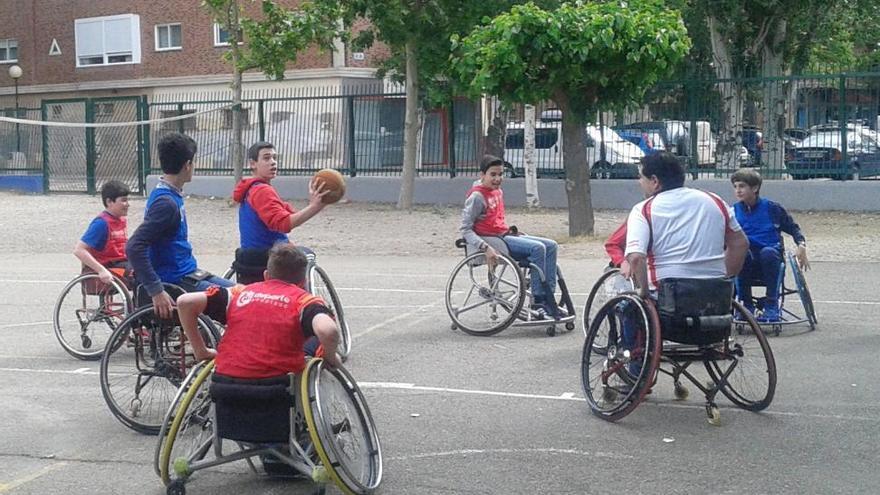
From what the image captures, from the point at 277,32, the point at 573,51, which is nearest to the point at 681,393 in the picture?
the point at 573,51

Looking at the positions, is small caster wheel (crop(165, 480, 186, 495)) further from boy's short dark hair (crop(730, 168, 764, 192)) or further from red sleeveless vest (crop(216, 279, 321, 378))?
boy's short dark hair (crop(730, 168, 764, 192))

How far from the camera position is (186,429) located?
6.23m

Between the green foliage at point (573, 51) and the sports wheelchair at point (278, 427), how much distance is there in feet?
38.3

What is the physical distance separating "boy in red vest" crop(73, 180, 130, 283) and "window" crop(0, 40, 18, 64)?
127ft

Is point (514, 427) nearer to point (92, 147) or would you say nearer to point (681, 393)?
point (681, 393)

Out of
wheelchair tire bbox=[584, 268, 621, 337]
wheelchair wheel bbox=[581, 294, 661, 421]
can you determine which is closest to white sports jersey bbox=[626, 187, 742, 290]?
wheelchair wheel bbox=[581, 294, 661, 421]

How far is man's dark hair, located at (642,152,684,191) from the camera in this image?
25.4ft

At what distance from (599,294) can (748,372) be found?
6.43 ft

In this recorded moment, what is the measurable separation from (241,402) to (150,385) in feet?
7.10

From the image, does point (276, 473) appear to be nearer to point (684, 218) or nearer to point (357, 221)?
point (684, 218)

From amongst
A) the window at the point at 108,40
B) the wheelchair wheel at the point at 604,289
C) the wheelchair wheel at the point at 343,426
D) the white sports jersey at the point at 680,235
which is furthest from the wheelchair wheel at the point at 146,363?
the window at the point at 108,40

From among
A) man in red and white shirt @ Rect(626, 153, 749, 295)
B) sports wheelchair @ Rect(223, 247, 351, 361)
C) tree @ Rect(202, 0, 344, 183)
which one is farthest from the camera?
tree @ Rect(202, 0, 344, 183)

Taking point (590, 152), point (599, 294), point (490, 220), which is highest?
point (590, 152)

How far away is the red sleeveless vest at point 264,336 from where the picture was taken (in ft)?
19.8
